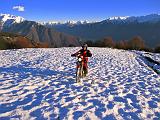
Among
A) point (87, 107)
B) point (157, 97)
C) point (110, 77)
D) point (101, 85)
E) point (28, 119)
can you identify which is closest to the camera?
point (28, 119)

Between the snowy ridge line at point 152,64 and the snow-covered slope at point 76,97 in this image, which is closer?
the snow-covered slope at point 76,97

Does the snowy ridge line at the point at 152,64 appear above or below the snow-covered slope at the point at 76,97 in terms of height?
below

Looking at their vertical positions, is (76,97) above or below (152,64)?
above

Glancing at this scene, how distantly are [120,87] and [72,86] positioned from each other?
2.70 m

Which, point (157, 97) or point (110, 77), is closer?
point (157, 97)

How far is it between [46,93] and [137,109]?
4222 mm

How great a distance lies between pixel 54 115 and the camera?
11.3 meters

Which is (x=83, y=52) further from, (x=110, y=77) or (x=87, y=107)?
(x=87, y=107)

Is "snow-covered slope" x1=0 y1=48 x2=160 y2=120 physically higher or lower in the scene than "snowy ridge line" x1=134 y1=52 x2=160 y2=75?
higher

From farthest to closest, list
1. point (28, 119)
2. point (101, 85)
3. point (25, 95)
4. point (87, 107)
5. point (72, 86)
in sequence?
point (101, 85) < point (72, 86) < point (25, 95) < point (87, 107) < point (28, 119)

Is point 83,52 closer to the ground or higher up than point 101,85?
higher up

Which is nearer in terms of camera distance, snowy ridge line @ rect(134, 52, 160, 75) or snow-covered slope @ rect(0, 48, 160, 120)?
snow-covered slope @ rect(0, 48, 160, 120)

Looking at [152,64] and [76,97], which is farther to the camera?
[152,64]

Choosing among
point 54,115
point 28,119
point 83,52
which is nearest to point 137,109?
point 54,115
